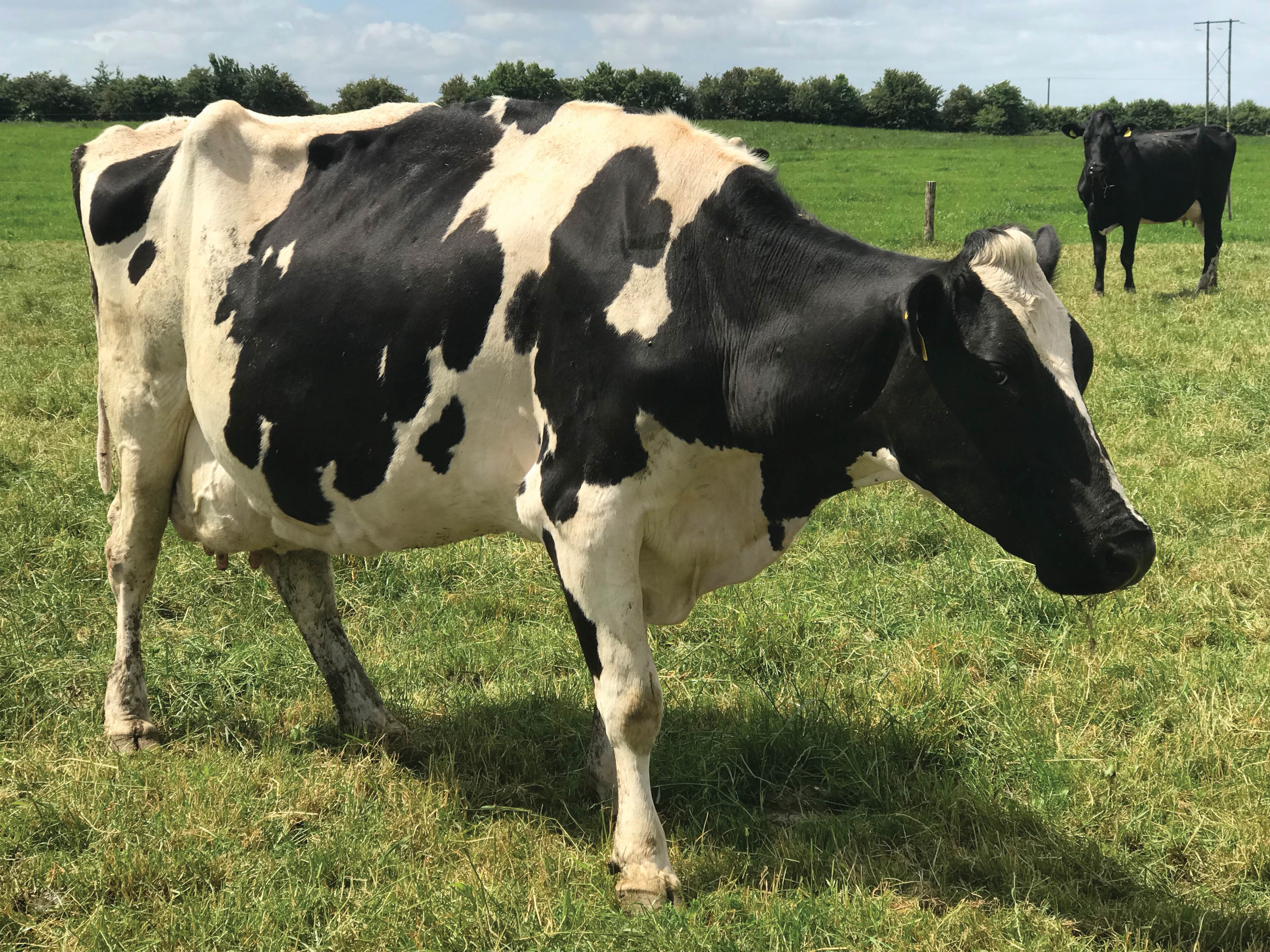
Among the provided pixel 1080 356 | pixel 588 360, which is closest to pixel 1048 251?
Result: pixel 1080 356

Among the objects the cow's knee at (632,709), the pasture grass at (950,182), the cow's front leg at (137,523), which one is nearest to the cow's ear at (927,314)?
the pasture grass at (950,182)

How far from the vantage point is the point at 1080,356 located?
301 cm

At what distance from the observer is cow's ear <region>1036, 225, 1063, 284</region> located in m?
3.14

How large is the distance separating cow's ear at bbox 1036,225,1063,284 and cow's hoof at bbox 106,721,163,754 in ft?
12.0

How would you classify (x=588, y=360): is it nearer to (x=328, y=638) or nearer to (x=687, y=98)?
(x=328, y=638)

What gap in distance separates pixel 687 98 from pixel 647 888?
67.7 meters

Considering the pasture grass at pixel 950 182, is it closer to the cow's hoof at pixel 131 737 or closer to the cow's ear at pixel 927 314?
the cow's ear at pixel 927 314

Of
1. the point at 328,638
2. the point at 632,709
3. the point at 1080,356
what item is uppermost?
the point at 1080,356

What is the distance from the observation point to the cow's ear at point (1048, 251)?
10.3 feet

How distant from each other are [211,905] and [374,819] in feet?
2.00

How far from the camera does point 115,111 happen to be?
51781 millimetres

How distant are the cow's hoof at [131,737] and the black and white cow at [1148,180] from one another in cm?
1335

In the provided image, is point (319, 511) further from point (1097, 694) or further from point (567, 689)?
point (1097, 694)

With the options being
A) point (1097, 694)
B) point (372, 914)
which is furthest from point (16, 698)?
point (1097, 694)
